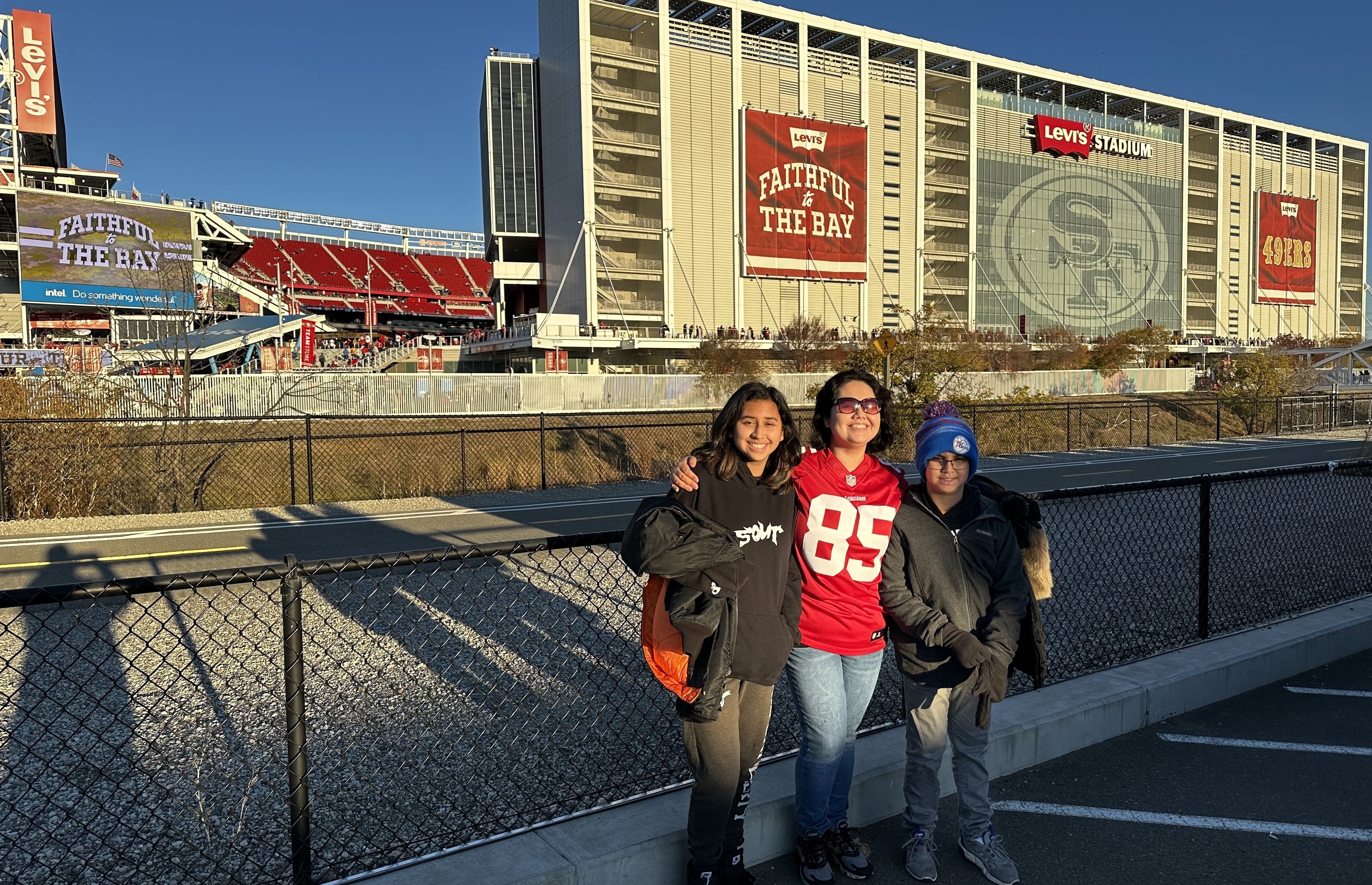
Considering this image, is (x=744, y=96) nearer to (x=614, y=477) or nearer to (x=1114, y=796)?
(x=614, y=477)

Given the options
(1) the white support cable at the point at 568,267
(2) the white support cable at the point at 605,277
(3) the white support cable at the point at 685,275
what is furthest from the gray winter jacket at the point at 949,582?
(3) the white support cable at the point at 685,275

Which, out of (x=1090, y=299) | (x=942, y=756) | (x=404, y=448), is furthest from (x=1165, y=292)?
(x=942, y=756)

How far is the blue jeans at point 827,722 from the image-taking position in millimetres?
3014

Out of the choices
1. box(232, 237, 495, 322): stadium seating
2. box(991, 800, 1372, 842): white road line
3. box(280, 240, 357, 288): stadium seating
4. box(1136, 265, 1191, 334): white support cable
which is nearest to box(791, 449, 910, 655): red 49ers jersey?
box(991, 800, 1372, 842): white road line

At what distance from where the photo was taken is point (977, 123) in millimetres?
70812

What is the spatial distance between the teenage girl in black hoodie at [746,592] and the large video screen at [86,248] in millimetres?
63192

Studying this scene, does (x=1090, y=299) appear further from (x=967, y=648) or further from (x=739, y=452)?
(x=739, y=452)

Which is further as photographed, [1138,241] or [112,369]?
[1138,241]

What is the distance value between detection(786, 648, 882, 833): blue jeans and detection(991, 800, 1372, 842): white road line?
97cm

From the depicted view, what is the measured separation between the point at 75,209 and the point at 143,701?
69.2 meters

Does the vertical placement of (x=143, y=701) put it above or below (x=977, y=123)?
below

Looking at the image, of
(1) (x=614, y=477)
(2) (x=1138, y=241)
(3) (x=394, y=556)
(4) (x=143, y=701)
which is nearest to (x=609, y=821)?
(3) (x=394, y=556)

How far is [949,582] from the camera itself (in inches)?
123

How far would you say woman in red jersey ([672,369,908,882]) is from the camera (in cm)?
301
